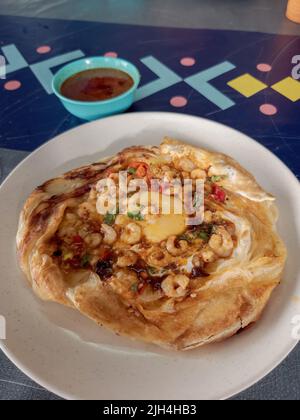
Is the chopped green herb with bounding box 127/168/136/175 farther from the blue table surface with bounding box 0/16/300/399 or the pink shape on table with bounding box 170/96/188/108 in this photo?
the pink shape on table with bounding box 170/96/188/108

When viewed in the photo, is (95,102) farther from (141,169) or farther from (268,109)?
(268,109)

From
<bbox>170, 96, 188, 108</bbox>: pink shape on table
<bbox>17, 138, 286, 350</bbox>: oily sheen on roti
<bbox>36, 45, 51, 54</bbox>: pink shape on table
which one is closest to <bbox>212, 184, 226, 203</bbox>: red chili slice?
<bbox>17, 138, 286, 350</bbox>: oily sheen on roti

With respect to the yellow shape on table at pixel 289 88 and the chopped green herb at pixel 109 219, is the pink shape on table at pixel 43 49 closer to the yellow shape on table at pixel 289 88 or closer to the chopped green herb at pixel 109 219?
the yellow shape on table at pixel 289 88

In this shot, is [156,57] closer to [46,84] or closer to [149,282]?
[46,84]

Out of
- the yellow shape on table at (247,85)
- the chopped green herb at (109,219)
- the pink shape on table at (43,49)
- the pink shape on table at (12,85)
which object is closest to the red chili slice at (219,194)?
the chopped green herb at (109,219)

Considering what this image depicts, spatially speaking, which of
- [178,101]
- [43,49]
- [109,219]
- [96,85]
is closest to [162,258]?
[109,219]

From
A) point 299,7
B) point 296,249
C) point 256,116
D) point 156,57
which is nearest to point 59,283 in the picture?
point 296,249

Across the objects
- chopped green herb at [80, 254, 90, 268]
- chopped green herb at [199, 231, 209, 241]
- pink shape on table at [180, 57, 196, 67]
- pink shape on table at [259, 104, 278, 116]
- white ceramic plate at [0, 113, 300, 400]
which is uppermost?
pink shape on table at [180, 57, 196, 67]
